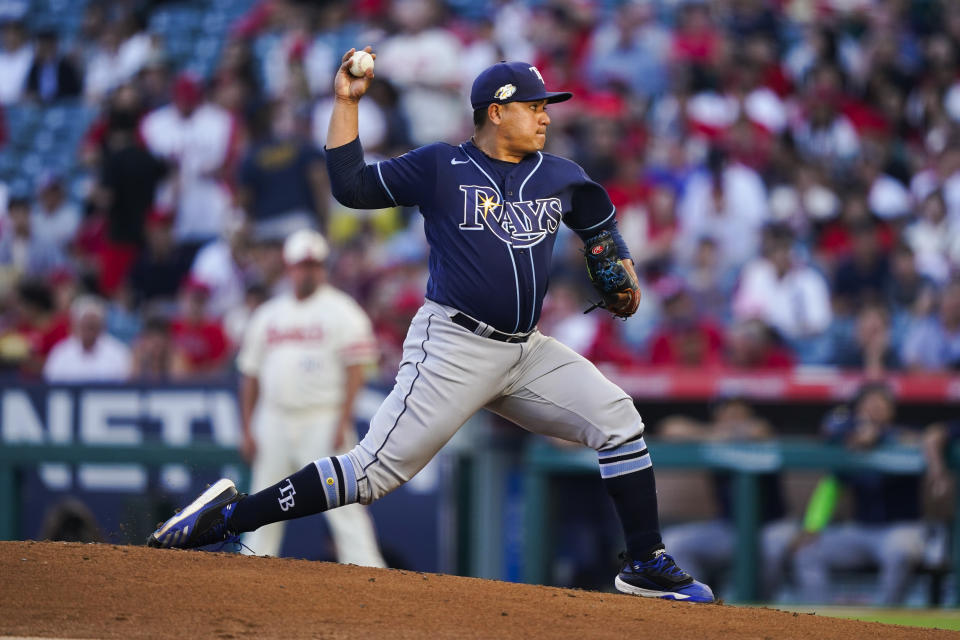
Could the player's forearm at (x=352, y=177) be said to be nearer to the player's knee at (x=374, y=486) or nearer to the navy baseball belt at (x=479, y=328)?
the navy baseball belt at (x=479, y=328)

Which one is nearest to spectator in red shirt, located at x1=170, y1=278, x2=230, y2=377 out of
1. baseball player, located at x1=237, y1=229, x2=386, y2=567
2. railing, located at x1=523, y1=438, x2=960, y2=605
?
baseball player, located at x1=237, y1=229, x2=386, y2=567

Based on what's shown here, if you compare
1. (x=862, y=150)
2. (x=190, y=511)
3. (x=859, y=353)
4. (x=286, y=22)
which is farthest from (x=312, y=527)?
(x=286, y=22)

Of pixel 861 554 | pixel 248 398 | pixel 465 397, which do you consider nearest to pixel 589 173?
pixel 248 398

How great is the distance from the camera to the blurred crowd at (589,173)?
9680mm

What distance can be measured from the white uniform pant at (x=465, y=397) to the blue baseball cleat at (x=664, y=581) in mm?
416

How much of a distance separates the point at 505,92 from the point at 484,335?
A: 80 cm

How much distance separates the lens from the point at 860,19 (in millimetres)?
12641

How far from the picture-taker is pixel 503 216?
178 inches

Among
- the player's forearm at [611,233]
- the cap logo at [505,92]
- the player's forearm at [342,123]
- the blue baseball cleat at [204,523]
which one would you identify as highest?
the cap logo at [505,92]

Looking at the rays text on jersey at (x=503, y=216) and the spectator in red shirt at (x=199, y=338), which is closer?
the rays text on jersey at (x=503, y=216)

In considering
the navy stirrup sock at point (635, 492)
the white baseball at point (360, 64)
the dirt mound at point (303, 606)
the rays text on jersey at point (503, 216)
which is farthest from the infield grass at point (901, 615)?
the white baseball at point (360, 64)

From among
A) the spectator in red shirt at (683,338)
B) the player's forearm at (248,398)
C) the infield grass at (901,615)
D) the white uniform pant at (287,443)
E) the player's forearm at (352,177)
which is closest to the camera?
the player's forearm at (352,177)

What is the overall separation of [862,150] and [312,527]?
17.7 ft

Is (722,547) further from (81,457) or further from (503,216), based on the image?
(503,216)
